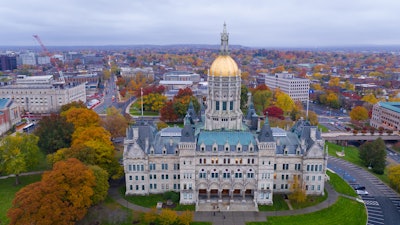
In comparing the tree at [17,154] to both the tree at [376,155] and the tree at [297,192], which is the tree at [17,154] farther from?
the tree at [376,155]

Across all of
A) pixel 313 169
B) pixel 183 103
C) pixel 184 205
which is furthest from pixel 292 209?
pixel 183 103

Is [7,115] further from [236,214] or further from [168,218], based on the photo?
[236,214]

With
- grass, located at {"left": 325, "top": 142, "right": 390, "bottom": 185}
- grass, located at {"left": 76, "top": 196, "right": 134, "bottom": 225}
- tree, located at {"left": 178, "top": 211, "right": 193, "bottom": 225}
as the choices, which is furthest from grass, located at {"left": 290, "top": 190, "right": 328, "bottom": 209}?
grass, located at {"left": 76, "top": 196, "right": 134, "bottom": 225}

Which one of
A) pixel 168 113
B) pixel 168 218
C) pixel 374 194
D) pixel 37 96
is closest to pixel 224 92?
pixel 168 218

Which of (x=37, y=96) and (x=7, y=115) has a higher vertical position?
(x=37, y=96)

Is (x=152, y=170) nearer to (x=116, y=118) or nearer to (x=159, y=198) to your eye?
(x=159, y=198)

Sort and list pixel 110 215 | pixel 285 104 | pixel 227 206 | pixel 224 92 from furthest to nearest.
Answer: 1. pixel 285 104
2. pixel 224 92
3. pixel 227 206
4. pixel 110 215

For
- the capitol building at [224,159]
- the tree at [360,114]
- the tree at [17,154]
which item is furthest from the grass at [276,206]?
the tree at [360,114]
